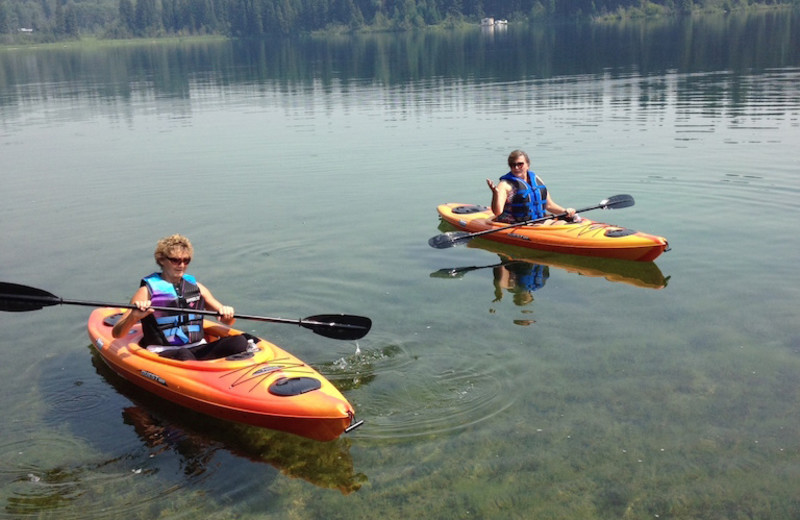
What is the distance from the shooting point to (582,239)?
11016 mm

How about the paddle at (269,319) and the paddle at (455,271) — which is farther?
the paddle at (455,271)

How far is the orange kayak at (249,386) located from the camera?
6.30 meters

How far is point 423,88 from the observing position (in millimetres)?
34281

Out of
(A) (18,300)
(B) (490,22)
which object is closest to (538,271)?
(A) (18,300)

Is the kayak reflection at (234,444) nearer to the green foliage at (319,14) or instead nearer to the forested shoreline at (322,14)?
the forested shoreline at (322,14)

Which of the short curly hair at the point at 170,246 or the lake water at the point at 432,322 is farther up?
the short curly hair at the point at 170,246

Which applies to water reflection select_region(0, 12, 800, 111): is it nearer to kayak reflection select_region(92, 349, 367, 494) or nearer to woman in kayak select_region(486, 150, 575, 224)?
woman in kayak select_region(486, 150, 575, 224)

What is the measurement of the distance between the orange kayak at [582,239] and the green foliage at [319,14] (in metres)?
89.7

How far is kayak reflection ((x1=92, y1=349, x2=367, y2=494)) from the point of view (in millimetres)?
6234

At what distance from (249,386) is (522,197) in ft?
20.2

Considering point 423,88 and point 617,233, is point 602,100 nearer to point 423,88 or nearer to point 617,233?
point 423,88

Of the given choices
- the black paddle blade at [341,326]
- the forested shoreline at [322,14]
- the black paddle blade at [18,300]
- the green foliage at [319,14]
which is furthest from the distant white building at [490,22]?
the black paddle blade at [18,300]

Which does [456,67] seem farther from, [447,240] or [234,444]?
[234,444]

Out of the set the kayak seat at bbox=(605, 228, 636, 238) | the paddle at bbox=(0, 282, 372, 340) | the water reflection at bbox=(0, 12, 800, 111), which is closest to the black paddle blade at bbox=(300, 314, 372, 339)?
the paddle at bbox=(0, 282, 372, 340)
